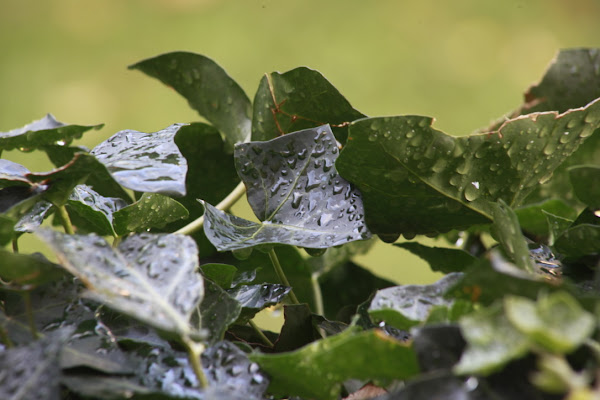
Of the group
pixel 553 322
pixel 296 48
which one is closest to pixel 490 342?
pixel 553 322

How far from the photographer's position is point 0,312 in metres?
0.25

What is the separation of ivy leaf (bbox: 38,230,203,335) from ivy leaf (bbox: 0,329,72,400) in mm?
25

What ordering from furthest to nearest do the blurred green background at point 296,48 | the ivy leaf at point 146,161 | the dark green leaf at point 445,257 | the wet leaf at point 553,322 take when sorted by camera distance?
the blurred green background at point 296,48 → the dark green leaf at point 445,257 → the ivy leaf at point 146,161 → the wet leaf at point 553,322

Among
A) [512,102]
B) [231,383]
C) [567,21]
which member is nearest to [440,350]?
[231,383]

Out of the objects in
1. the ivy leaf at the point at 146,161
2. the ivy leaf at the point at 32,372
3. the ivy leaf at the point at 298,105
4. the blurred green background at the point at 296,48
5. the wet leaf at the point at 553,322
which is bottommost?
the ivy leaf at the point at 32,372

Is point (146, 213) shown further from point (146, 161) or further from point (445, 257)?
point (445, 257)

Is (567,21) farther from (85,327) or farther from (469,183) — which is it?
(85,327)

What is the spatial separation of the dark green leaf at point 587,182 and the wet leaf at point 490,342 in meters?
0.13

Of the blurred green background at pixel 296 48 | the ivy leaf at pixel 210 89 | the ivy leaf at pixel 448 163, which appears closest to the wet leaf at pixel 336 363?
the ivy leaf at pixel 448 163

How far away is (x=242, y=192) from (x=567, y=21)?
85.1 inches

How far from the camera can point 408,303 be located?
24 centimetres

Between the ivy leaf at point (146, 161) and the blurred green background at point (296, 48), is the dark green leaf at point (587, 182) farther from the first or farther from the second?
the blurred green background at point (296, 48)

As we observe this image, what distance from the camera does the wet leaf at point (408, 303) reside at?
229 mm

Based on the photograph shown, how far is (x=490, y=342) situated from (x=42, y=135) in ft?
0.86
